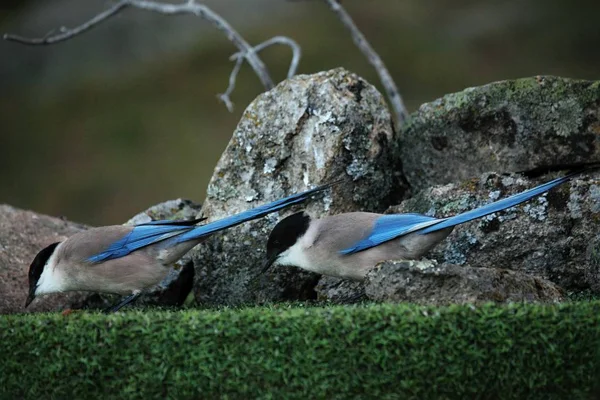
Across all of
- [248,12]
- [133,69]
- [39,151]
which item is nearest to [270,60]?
[248,12]

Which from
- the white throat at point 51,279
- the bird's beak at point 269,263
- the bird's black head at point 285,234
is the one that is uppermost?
the white throat at point 51,279

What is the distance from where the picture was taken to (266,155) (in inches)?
282

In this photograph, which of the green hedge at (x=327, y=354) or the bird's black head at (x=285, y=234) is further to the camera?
the bird's black head at (x=285, y=234)

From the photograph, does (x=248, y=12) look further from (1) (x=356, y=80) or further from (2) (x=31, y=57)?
(1) (x=356, y=80)

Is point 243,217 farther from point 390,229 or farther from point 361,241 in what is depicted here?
point 390,229

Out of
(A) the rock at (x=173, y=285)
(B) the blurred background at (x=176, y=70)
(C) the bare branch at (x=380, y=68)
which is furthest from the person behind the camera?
(B) the blurred background at (x=176, y=70)

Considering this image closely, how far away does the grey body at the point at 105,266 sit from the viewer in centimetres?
646

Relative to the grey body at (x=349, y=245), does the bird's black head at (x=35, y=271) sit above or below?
above

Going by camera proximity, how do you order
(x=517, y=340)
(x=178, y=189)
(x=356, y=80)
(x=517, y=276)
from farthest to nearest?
(x=178, y=189) < (x=356, y=80) < (x=517, y=276) < (x=517, y=340)

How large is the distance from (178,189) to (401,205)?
27.4 feet

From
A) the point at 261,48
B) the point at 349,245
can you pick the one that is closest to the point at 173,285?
the point at 349,245

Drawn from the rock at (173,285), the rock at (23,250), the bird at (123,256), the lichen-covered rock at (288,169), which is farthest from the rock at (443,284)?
the rock at (23,250)

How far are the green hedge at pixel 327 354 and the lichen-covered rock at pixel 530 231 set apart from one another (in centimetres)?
134

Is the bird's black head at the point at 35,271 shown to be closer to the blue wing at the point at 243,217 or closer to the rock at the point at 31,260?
the rock at the point at 31,260
